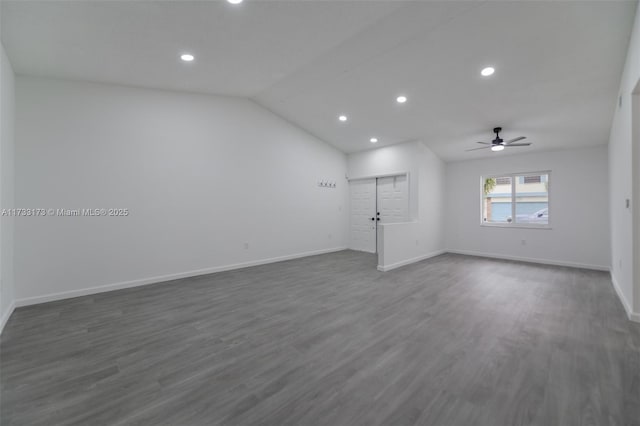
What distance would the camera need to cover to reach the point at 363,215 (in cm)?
776

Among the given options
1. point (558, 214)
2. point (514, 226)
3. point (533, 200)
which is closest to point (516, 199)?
point (533, 200)

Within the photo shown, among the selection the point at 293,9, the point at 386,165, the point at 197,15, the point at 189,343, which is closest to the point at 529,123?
the point at 386,165

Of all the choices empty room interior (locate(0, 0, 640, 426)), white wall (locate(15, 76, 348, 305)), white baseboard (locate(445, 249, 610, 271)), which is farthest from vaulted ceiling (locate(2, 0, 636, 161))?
white baseboard (locate(445, 249, 610, 271))

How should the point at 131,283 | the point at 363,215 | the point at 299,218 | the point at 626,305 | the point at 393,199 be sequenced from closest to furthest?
the point at 626,305, the point at 131,283, the point at 299,218, the point at 393,199, the point at 363,215

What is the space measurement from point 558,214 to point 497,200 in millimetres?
1241

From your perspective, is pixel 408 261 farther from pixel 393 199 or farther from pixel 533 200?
pixel 533 200

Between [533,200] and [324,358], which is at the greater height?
[533,200]

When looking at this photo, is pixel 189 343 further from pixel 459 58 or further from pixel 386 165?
pixel 386 165

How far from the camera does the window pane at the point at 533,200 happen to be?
20.2 ft

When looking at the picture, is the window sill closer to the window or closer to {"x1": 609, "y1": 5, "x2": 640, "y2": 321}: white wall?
the window

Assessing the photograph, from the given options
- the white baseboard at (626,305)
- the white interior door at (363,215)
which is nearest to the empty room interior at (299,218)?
the white baseboard at (626,305)

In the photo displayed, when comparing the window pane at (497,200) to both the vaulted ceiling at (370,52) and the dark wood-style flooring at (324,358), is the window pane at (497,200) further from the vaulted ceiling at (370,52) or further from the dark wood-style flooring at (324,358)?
the dark wood-style flooring at (324,358)

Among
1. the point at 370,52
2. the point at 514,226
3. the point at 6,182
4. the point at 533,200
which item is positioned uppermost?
the point at 370,52

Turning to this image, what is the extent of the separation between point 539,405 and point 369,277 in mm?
3137
